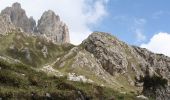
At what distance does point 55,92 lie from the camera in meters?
50.8

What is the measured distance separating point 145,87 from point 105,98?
76.7m

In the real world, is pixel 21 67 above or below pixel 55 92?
above

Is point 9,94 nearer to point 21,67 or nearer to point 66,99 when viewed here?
point 66,99

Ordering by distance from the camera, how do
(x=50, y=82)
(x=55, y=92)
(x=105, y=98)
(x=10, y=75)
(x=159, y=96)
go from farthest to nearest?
(x=159, y=96), (x=105, y=98), (x=50, y=82), (x=10, y=75), (x=55, y=92)

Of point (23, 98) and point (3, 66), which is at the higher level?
point (3, 66)

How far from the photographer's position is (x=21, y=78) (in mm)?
55625

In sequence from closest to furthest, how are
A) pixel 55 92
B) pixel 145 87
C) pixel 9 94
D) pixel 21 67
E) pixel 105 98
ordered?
pixel 9 94, pixel 55 92, pixel 105 98, pixel 21 67, pixel 145 87

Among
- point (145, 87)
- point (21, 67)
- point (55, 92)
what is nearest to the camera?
point (55, 92)

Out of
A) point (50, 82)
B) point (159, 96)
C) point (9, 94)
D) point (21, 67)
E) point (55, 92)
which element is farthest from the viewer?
point (159, 96)

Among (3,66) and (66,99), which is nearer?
(66,99)

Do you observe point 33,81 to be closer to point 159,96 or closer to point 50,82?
point 50,82

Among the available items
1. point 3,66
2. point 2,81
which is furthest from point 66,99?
point 3,66

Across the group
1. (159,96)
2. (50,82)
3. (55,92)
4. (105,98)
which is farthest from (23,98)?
(159,96)

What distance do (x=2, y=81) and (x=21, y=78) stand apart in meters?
4.18
